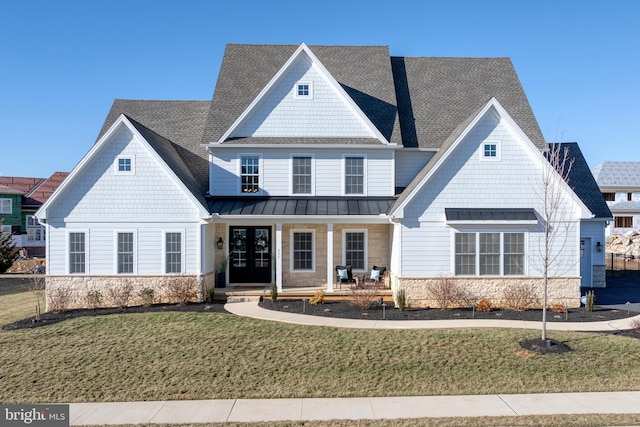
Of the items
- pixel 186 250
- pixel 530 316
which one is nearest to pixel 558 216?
pixel 530 316

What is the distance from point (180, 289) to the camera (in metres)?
15.4

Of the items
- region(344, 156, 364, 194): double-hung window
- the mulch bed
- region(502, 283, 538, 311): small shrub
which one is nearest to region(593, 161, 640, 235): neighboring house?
the mulch bed

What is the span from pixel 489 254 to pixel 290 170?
893 centimetres

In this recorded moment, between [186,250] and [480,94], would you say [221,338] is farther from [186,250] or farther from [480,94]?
[480,94]

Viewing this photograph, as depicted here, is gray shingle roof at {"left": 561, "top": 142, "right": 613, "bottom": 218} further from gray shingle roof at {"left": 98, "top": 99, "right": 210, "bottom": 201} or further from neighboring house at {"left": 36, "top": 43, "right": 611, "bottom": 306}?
gray shingle roof at {"left": 98, "top": 99, "right": 210, "bottom": 201}

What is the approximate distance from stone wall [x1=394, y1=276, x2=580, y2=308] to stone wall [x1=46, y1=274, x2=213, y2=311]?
799 cm

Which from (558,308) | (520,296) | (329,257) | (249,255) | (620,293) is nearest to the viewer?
(558,308)

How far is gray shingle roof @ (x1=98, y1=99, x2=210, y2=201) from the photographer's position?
18.0 meters

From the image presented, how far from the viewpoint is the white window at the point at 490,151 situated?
49.8ft

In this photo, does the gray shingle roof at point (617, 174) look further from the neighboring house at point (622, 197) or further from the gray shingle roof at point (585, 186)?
the gray shingle roof at point (585, 186)

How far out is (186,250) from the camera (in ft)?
52.0

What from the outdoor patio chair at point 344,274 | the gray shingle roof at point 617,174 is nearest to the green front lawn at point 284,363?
the outdoor patio chair at point 344,274

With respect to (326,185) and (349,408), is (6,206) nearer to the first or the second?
(326,185)

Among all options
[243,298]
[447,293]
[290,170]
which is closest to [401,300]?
[447,293]
